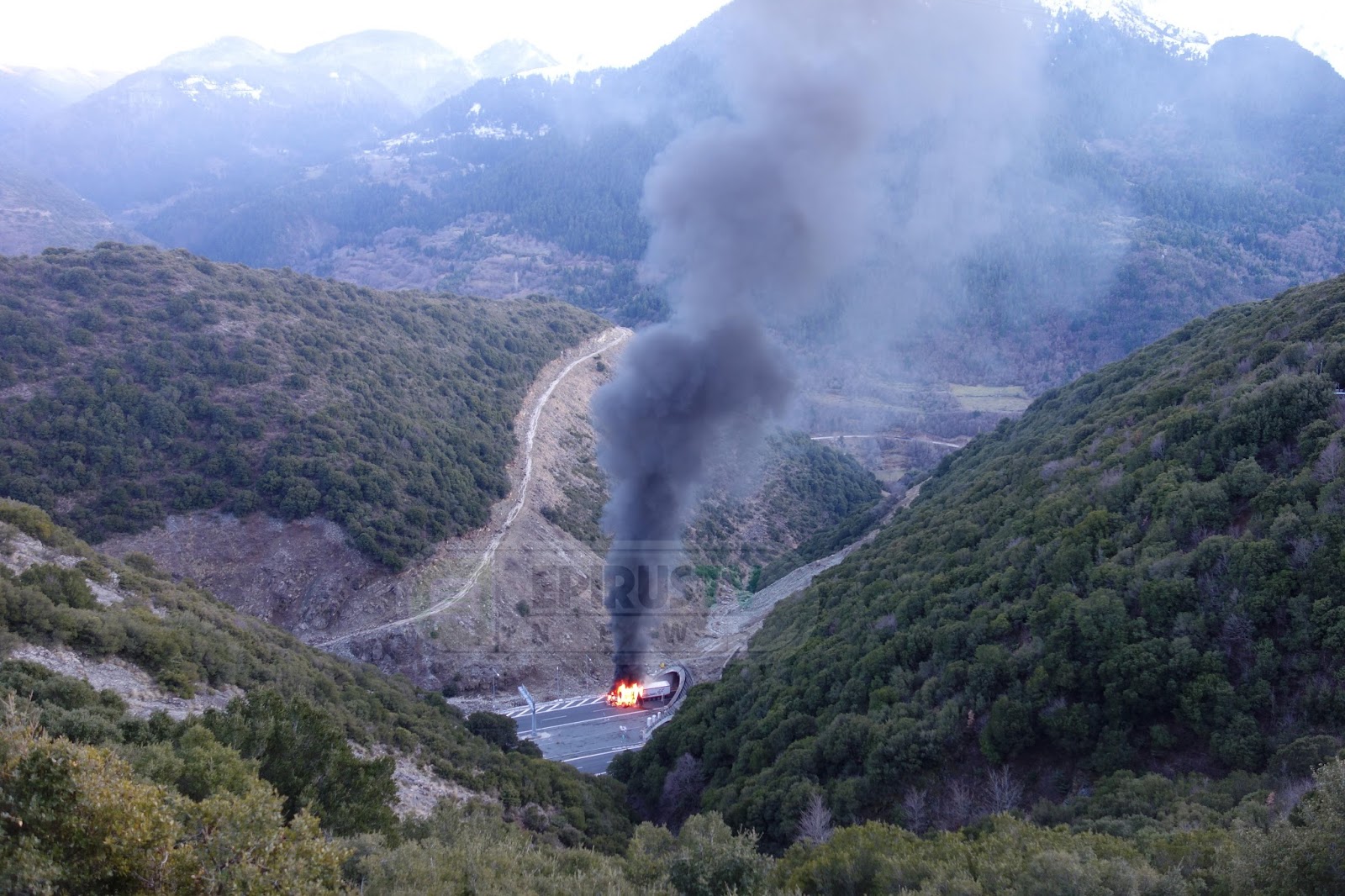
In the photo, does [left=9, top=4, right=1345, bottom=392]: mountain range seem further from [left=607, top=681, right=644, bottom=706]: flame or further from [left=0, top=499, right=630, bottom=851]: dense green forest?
[left=0, top=499, right=630, bottom=851]: dense green forest

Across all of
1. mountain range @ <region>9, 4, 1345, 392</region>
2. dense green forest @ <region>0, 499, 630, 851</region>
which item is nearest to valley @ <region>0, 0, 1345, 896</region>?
dense green forest @ <region>0, 499, 630, 851</region>

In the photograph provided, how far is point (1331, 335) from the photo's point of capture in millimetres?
21297

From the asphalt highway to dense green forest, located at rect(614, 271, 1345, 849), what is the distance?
138 inches

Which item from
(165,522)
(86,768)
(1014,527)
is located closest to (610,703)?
→ (1014,527)

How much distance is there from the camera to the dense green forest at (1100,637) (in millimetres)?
14219

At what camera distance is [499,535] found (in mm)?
44000

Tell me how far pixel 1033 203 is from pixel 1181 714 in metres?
143

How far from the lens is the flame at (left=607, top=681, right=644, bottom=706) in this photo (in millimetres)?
33375

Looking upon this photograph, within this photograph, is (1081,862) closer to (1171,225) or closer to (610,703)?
(610,703)

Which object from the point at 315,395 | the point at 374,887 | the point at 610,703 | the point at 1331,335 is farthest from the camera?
the point at 315,395

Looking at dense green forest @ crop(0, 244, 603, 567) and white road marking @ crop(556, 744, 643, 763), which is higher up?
dense green forest @ crop(0, 244, 603, 567)

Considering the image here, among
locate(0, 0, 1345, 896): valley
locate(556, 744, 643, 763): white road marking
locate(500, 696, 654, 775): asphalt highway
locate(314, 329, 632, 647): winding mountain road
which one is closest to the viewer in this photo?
locate(0, 0, 1345, 896): valley

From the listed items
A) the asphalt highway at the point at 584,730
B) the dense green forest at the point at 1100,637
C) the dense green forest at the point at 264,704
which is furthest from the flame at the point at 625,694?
the dense green forest at the point at 264,704

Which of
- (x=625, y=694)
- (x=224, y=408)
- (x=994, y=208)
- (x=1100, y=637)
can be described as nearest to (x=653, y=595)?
(x=625, y=694)
